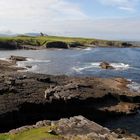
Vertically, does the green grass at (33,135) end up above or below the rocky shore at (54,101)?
above

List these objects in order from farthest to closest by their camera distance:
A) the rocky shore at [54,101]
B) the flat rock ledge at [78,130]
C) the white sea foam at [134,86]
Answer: the white sea foam at [134,86] < the rocky shore at [54,101] < the flat rock ledge at [78,130]

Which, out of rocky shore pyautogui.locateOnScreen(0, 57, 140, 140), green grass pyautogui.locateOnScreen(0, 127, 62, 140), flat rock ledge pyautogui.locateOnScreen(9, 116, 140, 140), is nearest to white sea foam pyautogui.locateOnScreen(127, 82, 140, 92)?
rocky shore pyautogui.locateOnScreen(0, 57, 140, 140)

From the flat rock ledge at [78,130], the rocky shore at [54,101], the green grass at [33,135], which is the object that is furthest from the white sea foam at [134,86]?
the green grass at [33,135]

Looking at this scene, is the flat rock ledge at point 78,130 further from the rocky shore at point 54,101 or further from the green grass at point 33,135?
the rocky shore at point 54,101

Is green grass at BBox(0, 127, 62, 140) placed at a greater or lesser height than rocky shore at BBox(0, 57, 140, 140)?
greater

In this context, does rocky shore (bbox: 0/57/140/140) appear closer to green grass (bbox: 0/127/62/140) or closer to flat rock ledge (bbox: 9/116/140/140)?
flat rock ledge (bbox: 9/116/140/140)

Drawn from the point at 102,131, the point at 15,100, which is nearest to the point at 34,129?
the point at 102,131

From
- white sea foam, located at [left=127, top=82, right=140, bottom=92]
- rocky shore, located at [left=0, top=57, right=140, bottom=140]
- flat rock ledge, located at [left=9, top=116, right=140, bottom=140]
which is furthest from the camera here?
white sea foam, located at [left=127, top=82, right=140, bottom=92]

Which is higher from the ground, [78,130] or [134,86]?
[78,130]

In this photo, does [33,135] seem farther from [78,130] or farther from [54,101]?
[54,101]

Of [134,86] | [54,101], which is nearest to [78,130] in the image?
[54,101]

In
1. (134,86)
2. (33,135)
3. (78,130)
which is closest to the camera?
(33,135)

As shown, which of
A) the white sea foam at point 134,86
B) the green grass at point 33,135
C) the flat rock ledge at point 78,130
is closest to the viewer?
the green grass at point 33,135

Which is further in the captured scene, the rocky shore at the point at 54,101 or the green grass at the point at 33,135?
the rocky shore at the point at 54,101
